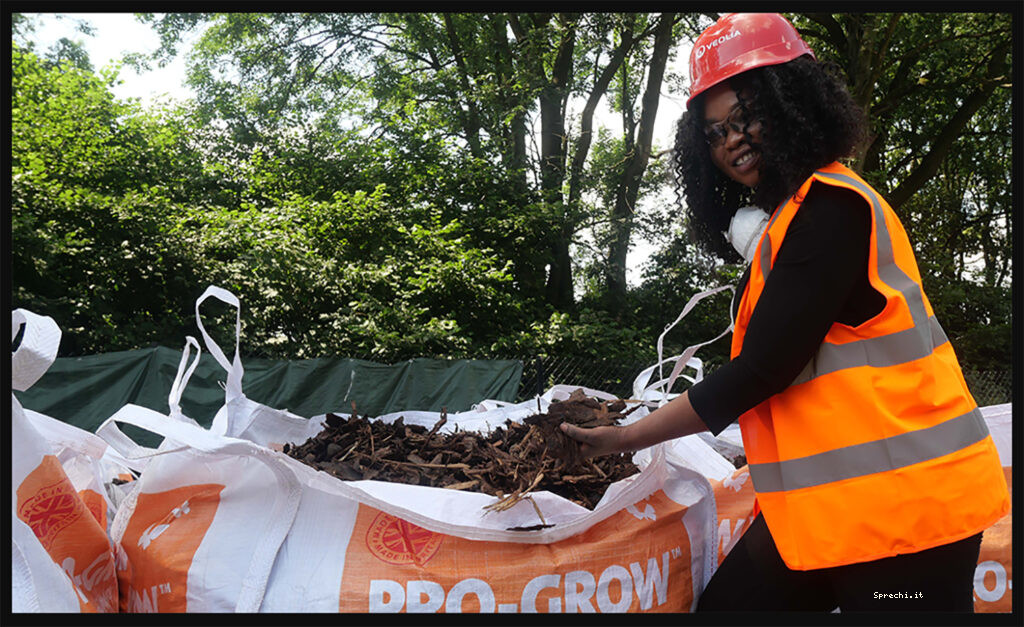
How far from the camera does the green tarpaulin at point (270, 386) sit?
20.8ft

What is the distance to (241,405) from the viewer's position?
7.91 feet

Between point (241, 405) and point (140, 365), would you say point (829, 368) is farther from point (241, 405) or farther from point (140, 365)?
point (140, 365)

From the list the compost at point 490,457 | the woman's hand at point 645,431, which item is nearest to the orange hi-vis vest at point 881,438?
the woman's hand at point 645,431

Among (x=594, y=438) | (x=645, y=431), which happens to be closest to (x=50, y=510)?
(x=594, y=438)

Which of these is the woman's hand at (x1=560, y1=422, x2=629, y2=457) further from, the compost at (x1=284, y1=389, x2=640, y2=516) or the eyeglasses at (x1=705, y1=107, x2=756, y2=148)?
the eyeglasses at (x1=705, y1=107, x2=756, y2=148)

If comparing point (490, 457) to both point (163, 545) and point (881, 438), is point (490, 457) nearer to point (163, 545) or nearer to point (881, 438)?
point (163, 545)

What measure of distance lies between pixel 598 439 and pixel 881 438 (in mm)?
536

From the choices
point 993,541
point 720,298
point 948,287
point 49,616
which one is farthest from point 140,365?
point 948,287

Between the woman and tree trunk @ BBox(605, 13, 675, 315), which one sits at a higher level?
tree trunk @ BBox(605, 13, 675, 315)

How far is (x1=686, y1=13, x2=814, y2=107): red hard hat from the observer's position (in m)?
1.53

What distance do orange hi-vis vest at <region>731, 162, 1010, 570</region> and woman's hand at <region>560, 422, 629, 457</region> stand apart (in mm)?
322

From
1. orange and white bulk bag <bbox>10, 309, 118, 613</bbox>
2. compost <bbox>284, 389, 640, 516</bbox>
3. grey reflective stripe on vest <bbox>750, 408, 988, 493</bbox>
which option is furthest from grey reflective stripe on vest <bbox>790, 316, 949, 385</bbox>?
orange and white bulk bag <bbox>10, 309, 118, 613</bbox>

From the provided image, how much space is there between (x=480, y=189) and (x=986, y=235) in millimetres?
11642

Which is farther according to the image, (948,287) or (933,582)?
(948,287)
